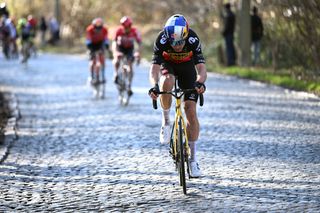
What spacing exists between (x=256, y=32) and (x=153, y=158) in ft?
46.9

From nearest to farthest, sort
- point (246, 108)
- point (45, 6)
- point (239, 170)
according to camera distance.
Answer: point (239, 170) < point (246, 108) < point (45, 6)

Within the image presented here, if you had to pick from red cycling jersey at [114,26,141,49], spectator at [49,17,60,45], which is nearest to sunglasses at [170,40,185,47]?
red cycling jersey at [114,26,141,49]

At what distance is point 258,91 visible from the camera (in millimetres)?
20250

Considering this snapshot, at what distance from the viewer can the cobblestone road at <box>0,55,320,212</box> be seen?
27.7ft

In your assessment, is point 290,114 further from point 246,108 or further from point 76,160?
point 76,160

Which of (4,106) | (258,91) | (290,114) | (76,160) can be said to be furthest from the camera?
(258,91)

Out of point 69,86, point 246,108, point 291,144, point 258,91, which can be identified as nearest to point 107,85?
point 69,86

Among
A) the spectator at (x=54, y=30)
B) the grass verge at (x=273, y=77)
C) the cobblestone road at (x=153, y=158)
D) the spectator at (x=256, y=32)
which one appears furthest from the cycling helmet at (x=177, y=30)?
the spectator at (x=54, y=30)

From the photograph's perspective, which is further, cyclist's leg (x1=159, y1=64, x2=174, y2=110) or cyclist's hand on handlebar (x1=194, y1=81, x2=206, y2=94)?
cyclist's leg (x1=159, y1=64, x2=174, y2=110)

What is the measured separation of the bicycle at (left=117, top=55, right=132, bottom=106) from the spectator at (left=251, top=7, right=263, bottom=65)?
24.3 feet

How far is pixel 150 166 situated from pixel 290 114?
5.75m

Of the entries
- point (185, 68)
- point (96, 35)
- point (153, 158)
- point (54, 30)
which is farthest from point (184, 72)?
point (54, 30)

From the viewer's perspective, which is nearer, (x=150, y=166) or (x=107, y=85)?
(x=150, y=166)

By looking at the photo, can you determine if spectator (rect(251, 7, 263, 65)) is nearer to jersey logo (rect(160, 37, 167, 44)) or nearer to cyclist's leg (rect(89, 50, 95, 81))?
cyclist's leg (rect(89, 50, 95, 81))
